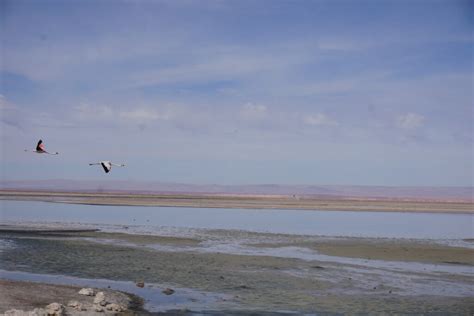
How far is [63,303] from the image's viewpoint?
48.7ft

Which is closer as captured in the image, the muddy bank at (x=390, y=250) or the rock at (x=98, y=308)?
the rock at (x=98, y=308)

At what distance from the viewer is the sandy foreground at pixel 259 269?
16516mm

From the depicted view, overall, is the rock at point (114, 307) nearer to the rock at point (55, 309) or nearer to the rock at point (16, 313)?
the rock at point (55, 309)

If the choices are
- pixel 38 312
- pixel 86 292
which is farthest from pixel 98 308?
pixel 38 312

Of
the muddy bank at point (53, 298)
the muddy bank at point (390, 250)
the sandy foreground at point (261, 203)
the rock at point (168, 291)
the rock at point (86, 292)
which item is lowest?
the rock at point (168, 291)

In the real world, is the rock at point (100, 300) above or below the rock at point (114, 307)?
above

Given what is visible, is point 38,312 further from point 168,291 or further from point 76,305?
point 168,291

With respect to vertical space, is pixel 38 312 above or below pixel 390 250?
below

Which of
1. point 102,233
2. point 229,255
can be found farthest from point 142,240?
point 229,255

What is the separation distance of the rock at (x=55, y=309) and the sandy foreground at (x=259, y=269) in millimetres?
1117

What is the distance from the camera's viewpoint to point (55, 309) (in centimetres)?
1372

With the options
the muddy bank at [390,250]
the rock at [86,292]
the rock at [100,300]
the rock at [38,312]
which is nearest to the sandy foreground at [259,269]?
the muddy bank at [390,250]

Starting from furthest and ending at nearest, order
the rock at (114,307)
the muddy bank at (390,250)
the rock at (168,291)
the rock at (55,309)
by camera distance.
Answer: the muddy bank at (390,250) < the rock at (168,291) < the rock at (114,307) < the rock at (55,309)

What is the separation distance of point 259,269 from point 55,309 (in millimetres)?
10015
